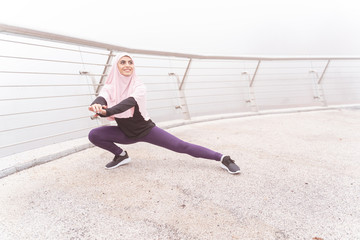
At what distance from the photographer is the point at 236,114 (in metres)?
4.61

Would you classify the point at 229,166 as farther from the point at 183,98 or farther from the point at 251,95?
the point at 251,95

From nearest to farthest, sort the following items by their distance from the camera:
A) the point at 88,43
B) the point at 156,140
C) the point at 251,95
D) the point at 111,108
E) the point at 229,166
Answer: the point at 111,108 → the point at 229,166 → the point at 156,140 → the point at 88,43 → the point at 251,95

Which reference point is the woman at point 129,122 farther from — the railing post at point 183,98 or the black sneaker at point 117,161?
the railing post at point 183,98

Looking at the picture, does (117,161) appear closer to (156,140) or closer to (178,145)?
(156,140)

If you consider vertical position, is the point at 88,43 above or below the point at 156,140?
above

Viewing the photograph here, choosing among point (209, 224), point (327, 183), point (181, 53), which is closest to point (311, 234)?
point (209, 224)

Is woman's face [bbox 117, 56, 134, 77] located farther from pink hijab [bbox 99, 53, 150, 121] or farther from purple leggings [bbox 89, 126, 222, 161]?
purple leggings [bbox 89, 126, 222, 161]

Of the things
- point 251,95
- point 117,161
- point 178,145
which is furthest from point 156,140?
point 251,95

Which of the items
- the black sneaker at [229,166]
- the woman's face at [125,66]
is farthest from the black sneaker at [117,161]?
the black sneaker at [229,166]

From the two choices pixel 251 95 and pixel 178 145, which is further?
pixel 251 95

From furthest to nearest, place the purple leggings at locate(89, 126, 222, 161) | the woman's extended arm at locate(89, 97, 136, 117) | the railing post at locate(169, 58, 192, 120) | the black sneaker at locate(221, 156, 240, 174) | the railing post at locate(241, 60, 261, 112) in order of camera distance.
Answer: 1. the railing post at locate(241, 60, 261, 112)
2. the railing post at locate(169, 58, 192, 120)
3. the purple leggings at locate(89, 126, 222, 161)
4. the black sneaker at locate(221, 156, 240, 174)
5. the woman's extended arm at locate(89, 97, 136, 117)

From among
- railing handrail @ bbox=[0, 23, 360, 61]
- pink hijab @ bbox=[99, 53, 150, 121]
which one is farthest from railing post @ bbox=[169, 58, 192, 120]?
pink hijab @ bbox=[99, 53, 150, 121]

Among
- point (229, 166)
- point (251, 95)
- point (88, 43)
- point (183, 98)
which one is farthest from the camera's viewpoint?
point (251, 95)

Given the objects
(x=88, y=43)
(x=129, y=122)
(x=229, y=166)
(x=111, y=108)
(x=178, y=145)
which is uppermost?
(x=88, y=43)
